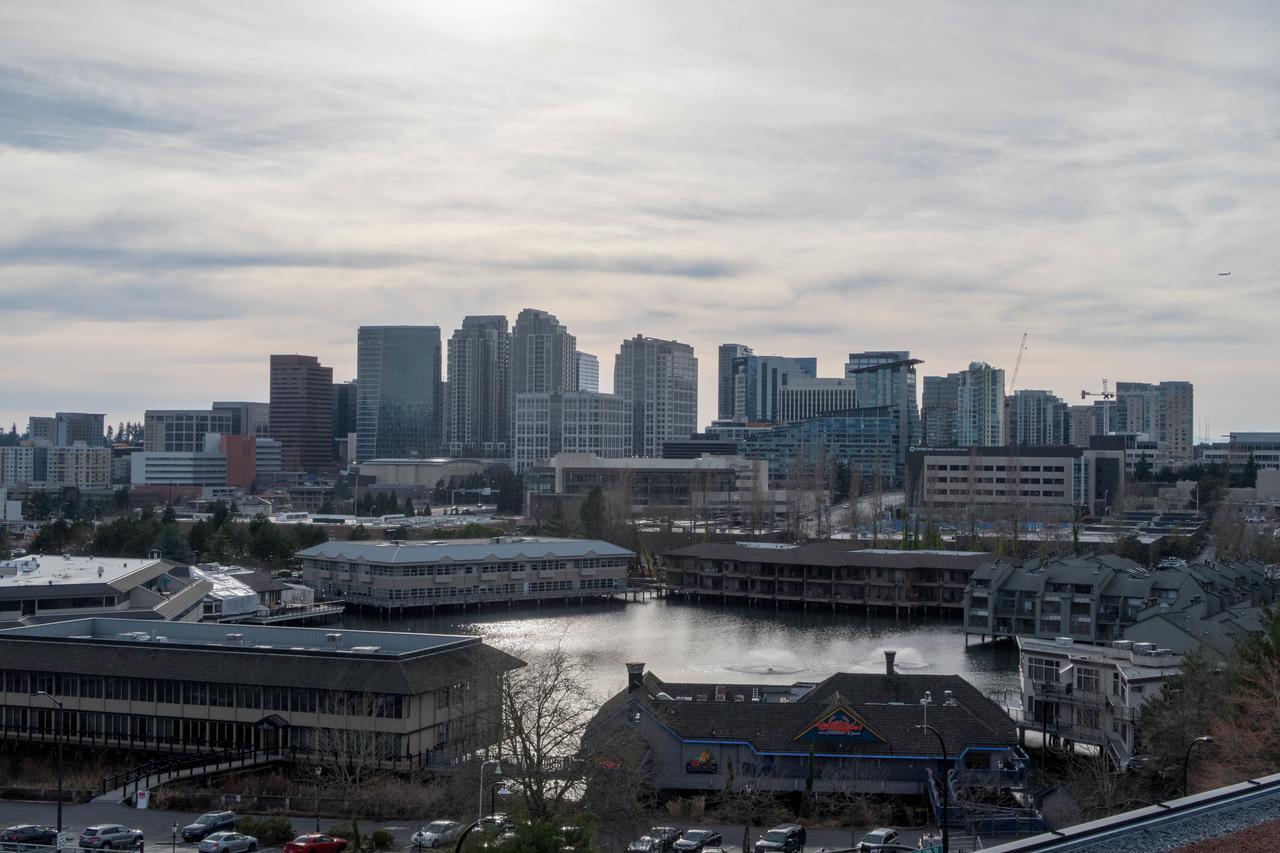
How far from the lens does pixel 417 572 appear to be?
107ft

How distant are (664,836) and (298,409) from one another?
294ft

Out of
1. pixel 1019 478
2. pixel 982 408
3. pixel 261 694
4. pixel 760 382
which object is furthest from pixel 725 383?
pixel 261 694

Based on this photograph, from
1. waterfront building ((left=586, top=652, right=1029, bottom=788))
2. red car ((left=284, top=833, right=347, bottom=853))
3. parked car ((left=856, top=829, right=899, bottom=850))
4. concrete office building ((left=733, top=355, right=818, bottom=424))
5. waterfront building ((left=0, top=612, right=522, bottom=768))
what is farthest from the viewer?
concrete office building ((left=733, top=355, right=818, bottom=424))

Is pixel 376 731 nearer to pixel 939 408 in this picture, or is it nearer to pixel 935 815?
pixel 935 815

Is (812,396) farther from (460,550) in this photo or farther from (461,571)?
(461,571)

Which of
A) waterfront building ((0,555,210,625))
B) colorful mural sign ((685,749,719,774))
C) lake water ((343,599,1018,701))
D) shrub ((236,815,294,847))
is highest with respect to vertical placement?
waterfront building ((0,555,210,625))

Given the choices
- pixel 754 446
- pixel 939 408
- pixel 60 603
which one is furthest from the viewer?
pixel 939 408

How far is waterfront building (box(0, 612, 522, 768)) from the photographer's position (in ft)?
50.9

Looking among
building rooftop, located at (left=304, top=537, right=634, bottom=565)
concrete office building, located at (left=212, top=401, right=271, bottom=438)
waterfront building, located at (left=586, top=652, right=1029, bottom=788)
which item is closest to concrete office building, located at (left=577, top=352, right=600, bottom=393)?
concrete office building, located at (left=212, top=401, right=271, bottom=438)

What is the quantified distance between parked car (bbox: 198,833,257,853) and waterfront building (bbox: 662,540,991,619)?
22320 millimetres

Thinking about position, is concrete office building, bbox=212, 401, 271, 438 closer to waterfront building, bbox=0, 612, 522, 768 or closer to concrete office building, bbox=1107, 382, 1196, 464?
concrete office building, bbox=1107, 382, 1196, 464

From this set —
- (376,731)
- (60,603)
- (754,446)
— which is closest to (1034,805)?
(376,731)

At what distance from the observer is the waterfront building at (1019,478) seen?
49.9m

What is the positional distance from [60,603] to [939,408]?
92.5m
